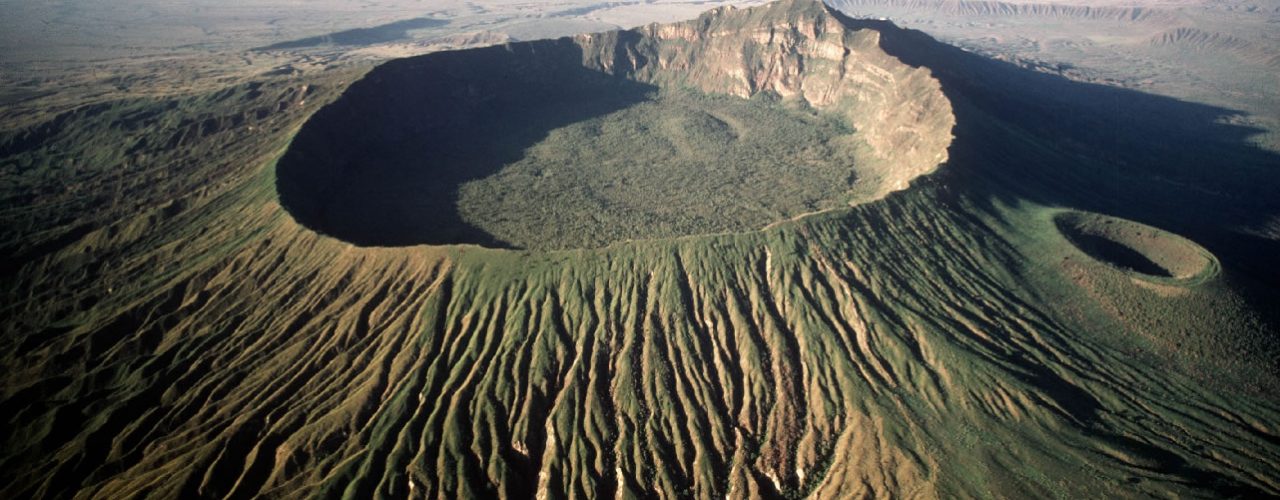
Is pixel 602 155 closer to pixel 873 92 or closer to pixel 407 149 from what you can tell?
pixel 407 149

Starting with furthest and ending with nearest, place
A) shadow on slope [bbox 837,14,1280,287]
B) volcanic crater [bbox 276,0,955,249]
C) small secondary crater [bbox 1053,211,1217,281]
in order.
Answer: volcanic crater [bbox 276,0,955,249], shadow on slope [bbox 837,14,1280,287], small secondary crater [bbox 1053,211,1217,281]

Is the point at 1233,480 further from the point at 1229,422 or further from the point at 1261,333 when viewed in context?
the point at 1261,333

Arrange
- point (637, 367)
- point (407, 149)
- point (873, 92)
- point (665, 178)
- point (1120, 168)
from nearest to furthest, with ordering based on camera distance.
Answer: point (637, 367), point (665, 178), point (1120, 168), point (407, 149), point (873, 92)

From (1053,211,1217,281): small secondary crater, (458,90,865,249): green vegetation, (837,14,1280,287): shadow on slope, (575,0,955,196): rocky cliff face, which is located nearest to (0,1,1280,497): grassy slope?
(1053,211,1217,281): small secondary crater

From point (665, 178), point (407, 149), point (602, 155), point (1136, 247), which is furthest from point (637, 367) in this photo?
point (407, 149)

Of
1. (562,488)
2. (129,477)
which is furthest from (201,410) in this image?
(562,488)

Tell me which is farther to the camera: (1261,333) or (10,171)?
(10,171)

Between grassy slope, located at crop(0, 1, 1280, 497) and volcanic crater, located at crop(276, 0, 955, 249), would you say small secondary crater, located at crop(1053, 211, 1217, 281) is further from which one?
volcanic crater, located at crop(276, 0, 955, 249)
